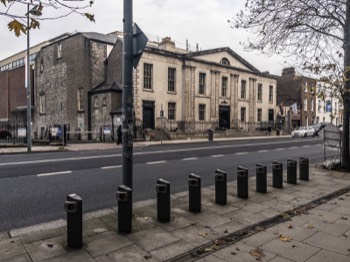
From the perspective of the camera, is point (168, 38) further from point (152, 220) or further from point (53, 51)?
point (152, 220)

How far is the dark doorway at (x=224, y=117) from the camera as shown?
133ft

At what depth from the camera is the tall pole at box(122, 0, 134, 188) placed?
5297 millimetres

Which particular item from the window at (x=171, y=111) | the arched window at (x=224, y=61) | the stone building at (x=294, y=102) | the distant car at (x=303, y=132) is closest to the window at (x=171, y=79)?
the window at (x=171, y=111)

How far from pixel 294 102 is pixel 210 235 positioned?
178 ft

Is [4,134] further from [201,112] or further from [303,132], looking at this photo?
[303,132]

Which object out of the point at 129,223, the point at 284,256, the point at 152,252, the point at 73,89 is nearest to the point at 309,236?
the point at 284,256

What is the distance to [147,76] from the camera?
3209 cm

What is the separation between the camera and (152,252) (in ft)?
13.1

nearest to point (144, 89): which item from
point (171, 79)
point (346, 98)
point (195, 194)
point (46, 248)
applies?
point (171, 79)

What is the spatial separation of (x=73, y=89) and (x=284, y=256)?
34.5 meters

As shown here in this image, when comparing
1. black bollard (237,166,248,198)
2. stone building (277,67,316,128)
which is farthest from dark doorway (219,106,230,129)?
black bollard (237,166,248,198)

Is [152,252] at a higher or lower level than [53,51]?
lower

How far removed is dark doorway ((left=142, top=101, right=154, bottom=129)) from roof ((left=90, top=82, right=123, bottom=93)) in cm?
310

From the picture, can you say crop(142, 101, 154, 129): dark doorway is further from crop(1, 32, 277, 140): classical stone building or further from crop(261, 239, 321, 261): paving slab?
crop(261, 239, 321, 261): paving slab
